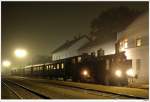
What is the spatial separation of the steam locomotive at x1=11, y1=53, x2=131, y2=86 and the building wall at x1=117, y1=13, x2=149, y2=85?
0.29m

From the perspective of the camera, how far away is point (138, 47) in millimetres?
9984

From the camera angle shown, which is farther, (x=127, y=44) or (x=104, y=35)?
(x=104, y=35)

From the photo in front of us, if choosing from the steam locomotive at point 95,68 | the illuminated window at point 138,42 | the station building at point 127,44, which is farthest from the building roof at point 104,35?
the illuminated window at point 138,42

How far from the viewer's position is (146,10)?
819 centimetres

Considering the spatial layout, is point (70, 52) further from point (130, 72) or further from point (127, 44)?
point (130, 72)

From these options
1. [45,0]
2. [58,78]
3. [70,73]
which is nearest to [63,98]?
[45,0]

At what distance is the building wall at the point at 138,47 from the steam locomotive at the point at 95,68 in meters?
0.29

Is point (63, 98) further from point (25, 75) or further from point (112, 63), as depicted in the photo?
point (25, 75)

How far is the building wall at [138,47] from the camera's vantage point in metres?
8.66

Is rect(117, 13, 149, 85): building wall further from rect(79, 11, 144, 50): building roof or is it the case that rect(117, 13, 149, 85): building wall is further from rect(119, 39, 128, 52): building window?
rect(79, 11, 144, 50): building roof

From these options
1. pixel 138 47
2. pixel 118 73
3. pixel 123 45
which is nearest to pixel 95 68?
pixel 118 73

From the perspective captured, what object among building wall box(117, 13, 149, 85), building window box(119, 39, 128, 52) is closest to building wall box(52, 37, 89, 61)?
building window box(119, 39, 128, 52)

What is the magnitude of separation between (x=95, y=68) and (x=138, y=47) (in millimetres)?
1737

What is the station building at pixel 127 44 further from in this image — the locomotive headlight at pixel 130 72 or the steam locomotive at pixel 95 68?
the steam locomotive at pixel 95 68
